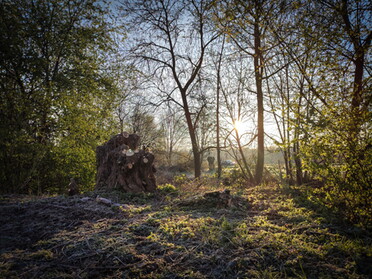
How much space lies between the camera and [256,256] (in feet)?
6.59

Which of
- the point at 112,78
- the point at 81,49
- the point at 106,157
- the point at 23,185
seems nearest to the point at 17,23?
the point at 81,49

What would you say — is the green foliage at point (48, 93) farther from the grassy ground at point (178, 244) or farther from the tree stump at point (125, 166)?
the grassy ground at point (178, 244)

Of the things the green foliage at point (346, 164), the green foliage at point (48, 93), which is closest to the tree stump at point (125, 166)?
the green foliage at point (48, 93)

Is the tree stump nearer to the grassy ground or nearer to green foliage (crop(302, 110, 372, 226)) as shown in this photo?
the grassy ground

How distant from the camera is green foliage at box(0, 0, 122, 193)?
5.80 metres

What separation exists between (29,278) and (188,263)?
54.2 inches

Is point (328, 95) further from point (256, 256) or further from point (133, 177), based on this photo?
point (133, 177)

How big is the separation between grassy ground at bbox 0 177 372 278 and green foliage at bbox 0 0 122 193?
289 cm

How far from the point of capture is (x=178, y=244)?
7.58 ft

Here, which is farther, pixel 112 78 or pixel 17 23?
pixel 112 78

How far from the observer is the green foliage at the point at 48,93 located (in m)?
5.80

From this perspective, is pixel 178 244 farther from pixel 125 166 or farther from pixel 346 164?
pixel 125 166

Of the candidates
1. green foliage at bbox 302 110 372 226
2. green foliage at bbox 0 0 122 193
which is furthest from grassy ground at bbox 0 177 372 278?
green foliage at bbox 0 0 122 193

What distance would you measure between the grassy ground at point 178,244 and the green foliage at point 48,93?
9.47 ft
